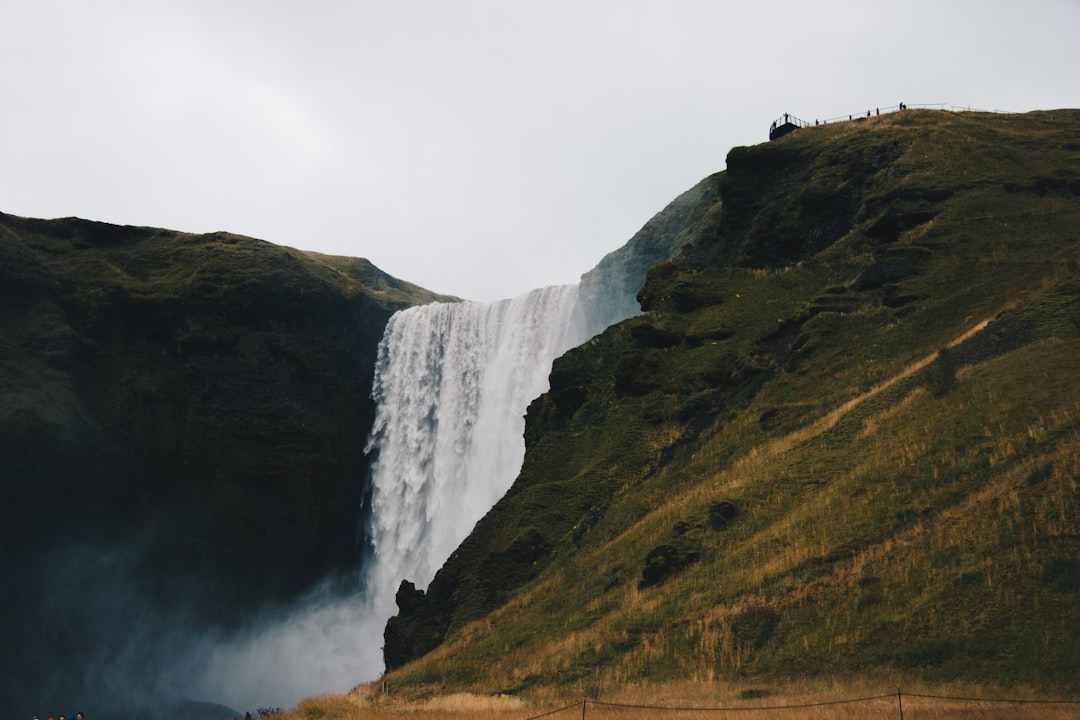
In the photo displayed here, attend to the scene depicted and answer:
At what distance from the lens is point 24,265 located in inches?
2387

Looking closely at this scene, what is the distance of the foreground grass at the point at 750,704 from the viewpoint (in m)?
13.8

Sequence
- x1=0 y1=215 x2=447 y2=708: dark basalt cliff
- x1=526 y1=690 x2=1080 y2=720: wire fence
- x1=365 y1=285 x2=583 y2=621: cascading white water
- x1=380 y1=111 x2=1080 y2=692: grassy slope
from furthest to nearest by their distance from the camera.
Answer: x1=365 y1=285 x2=583 y2=621: cascading white water < x1=0 y1=215 x2=447 y2=708: dark basalt cliff < x1=380 y1=111 x2=1080 y2=692: grassy slope < x1=526 y1=690 x2=1080 y2=720: wire fence

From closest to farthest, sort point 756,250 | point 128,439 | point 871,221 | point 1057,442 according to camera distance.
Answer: point 1057,442 < point 871,221 < point 756,250 < point 128,439

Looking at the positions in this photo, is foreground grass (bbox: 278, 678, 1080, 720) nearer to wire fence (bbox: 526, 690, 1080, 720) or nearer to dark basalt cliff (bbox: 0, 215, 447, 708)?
wire fence (bbox: 526, 690, 1080, 720)

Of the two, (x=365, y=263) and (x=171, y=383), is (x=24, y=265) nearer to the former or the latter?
(x=171, y=383)

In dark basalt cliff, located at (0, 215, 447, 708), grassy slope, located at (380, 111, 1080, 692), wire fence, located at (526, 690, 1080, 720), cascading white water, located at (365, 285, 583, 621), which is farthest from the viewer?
cascading white water, located at (365, 285, 583, 621)

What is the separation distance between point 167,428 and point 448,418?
19.0 meters

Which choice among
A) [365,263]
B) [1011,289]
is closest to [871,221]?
[1011,289]

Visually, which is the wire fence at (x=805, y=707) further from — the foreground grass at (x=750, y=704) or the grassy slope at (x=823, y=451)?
the grassy slope at (x=823, y=451)

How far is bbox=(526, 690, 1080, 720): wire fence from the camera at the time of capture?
13758 mm

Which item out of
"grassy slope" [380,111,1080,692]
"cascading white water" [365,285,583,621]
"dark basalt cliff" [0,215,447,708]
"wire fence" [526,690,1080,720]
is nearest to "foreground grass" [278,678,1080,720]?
"wire fence" [526,690,1080,720]

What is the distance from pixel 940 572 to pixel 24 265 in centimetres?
6136

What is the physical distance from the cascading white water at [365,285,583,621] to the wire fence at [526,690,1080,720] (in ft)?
115

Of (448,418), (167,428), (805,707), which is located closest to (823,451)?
(805,707)
